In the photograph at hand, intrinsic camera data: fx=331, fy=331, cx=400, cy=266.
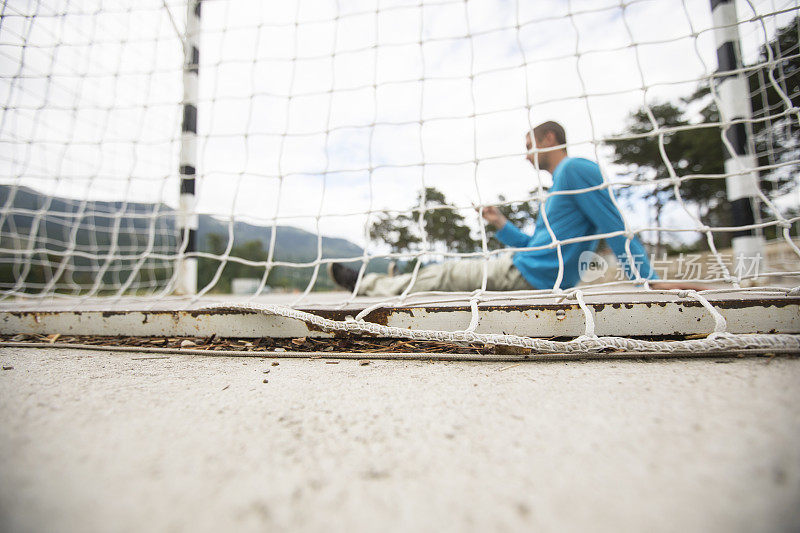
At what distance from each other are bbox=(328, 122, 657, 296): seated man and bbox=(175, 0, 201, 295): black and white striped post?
1.15m

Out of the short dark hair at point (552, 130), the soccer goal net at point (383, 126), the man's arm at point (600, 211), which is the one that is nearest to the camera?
the soccer goal net at point (383, 126)

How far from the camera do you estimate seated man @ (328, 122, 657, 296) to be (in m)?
1.48

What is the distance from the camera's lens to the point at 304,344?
832 mm

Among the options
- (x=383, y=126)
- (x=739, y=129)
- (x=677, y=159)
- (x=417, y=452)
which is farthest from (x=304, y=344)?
(x=677, y=159)

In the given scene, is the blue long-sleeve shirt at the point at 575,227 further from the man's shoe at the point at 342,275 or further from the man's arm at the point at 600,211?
the man's shoe at the point at 342,275

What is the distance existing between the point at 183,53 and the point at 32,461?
2777mm

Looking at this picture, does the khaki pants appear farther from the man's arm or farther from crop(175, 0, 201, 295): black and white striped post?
crop(175, 0, 201, 295): black and white striped post

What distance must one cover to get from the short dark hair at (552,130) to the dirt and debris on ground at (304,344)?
156cm

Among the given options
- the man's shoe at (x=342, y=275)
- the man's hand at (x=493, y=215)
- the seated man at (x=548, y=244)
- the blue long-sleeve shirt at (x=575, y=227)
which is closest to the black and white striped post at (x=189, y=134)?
the man's shoe at (x=342, y=275)

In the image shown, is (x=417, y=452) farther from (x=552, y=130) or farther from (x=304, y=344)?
(x=552, y=130)

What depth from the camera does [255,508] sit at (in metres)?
0.27

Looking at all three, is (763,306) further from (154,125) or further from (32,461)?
(154,125)

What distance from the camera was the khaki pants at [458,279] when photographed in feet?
5.66

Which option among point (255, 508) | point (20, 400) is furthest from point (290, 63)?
point (255, 508)
